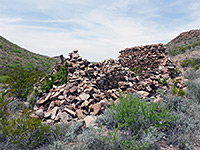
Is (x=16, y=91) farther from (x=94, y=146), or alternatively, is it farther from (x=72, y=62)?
(x=94, y=146)

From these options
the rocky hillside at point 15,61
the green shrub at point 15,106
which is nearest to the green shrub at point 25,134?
the green shrub at point 15,106

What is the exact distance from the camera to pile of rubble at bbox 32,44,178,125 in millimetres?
4195

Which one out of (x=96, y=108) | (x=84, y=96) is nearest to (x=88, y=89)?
(x=84, y=96)

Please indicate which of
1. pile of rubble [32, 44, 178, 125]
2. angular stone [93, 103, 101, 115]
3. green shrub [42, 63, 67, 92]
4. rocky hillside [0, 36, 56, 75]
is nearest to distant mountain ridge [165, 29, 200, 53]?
pile of rubble [32, 44, 178, 125]

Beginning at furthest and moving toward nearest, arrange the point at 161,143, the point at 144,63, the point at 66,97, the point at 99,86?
the point at 144,63, the point at 99,86, the point at 66,97, the point at 161,143

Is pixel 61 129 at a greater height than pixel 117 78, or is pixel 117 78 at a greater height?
pixel 117 78

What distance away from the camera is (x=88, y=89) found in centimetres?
495

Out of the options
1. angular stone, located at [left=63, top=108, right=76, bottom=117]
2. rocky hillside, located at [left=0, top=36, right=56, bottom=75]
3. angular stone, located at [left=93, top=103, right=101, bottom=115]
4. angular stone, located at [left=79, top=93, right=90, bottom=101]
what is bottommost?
angular stone, located at [left=63, top=108, right=76, bottom=117]

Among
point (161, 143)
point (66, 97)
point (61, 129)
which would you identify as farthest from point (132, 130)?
point (66, 97)

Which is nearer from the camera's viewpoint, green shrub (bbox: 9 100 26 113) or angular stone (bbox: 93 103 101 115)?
angular stone (bbox: 93 103 101 115)

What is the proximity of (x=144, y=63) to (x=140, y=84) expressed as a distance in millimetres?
3597

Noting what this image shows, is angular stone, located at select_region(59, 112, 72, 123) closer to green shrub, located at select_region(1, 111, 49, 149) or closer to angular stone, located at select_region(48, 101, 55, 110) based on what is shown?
angular stone, located at select_region(48, 101, 55, 110)

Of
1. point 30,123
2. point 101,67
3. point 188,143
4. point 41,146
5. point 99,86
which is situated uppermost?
point 101,67

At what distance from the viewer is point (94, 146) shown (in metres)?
2.54
